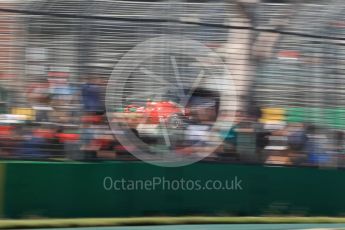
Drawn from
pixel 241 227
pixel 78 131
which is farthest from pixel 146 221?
pixel 78 131

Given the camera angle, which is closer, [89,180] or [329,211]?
[89,180]

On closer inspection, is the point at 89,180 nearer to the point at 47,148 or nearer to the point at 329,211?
the point at 47,148

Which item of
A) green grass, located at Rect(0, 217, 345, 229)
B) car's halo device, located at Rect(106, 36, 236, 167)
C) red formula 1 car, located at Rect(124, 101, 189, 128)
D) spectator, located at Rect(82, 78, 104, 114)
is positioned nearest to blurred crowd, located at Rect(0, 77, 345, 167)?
spectator, located at Rect(82, 78, 104, 114)

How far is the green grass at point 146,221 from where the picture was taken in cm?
790

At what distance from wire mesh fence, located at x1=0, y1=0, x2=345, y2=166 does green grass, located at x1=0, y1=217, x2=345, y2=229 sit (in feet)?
2.69

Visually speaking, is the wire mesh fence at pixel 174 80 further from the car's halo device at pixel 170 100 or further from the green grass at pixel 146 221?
the green grass at pixel 146 221

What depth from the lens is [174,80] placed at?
8867 millimetres

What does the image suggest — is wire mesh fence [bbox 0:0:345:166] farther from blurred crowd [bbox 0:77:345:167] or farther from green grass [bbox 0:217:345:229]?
green grass [bbox 0:217:345:229]

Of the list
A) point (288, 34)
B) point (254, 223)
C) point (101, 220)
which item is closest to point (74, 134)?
point (101, 220)

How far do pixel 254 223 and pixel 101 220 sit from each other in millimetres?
1943

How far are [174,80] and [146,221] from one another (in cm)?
189

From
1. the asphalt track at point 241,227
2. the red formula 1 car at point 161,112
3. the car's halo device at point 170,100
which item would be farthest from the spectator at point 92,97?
the asphalt track at point 241,227

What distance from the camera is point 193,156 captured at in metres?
8.88

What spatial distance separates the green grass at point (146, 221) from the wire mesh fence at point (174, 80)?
2.69ft
